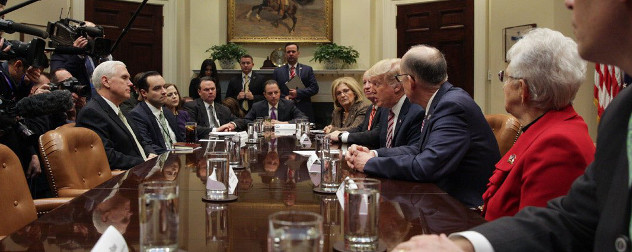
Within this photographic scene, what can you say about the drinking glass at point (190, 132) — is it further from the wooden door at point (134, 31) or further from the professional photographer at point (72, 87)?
the wooden door at point (134, 31)

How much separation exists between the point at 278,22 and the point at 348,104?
3994 millimetres

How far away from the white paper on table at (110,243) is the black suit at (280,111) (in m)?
5.55

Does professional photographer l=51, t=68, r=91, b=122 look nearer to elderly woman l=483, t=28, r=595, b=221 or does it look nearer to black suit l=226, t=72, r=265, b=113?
elderly woman l=483, t=28, r=595, b=221

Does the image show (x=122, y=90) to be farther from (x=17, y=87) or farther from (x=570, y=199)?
(x=570, y=199)

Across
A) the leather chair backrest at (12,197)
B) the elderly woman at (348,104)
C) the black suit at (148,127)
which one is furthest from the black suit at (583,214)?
the elderly woman at (348,104)

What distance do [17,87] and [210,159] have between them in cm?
295

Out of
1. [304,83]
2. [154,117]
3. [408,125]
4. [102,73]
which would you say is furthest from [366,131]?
[304,83]

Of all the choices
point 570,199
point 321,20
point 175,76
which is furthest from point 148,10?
point 570,199

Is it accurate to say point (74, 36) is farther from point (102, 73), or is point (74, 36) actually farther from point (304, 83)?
point (304, 83)

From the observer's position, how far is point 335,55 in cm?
A: 899

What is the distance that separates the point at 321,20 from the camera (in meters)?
9.33

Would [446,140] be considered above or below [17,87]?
below

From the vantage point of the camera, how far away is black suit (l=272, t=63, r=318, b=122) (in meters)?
8.00

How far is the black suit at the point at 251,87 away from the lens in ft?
27.5
